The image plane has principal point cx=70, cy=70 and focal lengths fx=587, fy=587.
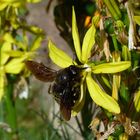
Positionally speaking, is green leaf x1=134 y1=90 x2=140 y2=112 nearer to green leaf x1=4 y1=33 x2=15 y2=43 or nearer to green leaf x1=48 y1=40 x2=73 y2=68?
green leaf x1=48 y1=40 x2=73 y2=68

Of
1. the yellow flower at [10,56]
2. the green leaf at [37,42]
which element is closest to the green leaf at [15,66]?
the yellow flower at [10,56]

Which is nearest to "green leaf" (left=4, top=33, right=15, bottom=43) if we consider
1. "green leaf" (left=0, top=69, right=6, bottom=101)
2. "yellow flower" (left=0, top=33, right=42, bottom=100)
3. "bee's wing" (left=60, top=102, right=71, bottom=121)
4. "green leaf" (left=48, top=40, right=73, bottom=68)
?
"yellow flower" (left=0, top=33, right=42, bottom=100)

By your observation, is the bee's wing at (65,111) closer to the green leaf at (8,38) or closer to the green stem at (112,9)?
the green stem at (112,9)

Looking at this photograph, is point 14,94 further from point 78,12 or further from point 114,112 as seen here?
point 114,112

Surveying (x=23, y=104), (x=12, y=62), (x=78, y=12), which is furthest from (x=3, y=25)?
(x=23, y=104)

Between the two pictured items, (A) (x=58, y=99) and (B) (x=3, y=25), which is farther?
(B) (x=3, y=25)

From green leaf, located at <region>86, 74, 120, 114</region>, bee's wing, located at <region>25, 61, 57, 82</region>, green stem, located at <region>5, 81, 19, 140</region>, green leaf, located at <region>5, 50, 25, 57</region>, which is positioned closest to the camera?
green leaf, located at <region>86, 74, 120, 114</region>

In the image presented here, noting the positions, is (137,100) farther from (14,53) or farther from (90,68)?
(14,53)
